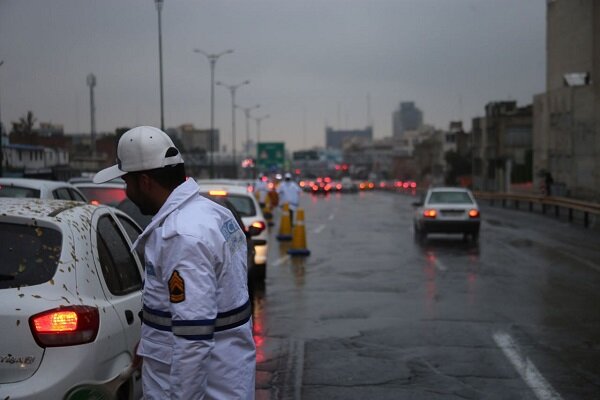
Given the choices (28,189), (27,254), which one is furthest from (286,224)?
(27,254)

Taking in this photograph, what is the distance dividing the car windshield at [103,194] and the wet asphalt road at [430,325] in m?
3.28

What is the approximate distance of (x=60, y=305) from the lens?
434cm

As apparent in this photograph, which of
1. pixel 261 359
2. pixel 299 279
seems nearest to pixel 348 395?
pixel 261 359

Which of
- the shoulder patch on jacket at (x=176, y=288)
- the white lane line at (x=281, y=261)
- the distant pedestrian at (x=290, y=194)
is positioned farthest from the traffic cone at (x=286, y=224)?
the shoulder patch on jacket at (x=176, y=288)

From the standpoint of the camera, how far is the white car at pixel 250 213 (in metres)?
15.0

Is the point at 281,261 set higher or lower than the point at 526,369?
lower

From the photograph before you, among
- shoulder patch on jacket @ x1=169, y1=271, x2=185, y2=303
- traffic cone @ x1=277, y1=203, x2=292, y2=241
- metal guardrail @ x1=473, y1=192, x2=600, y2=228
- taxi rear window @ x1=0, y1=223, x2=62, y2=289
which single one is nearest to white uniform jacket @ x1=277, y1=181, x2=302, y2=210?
traffic cone @ x1=277, y1=203, x2=292, y2=241

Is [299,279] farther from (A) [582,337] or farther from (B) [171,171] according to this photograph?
(B) [171,171]

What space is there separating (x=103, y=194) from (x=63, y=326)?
12600mm

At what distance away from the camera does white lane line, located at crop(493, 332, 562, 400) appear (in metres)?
7.33

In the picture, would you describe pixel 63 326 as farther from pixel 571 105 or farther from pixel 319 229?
pixel 571 105

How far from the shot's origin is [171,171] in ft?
12.2

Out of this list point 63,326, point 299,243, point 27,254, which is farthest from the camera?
point 299,243

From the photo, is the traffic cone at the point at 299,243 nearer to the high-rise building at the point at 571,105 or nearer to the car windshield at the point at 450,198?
the car windshield at the point at 450,198
